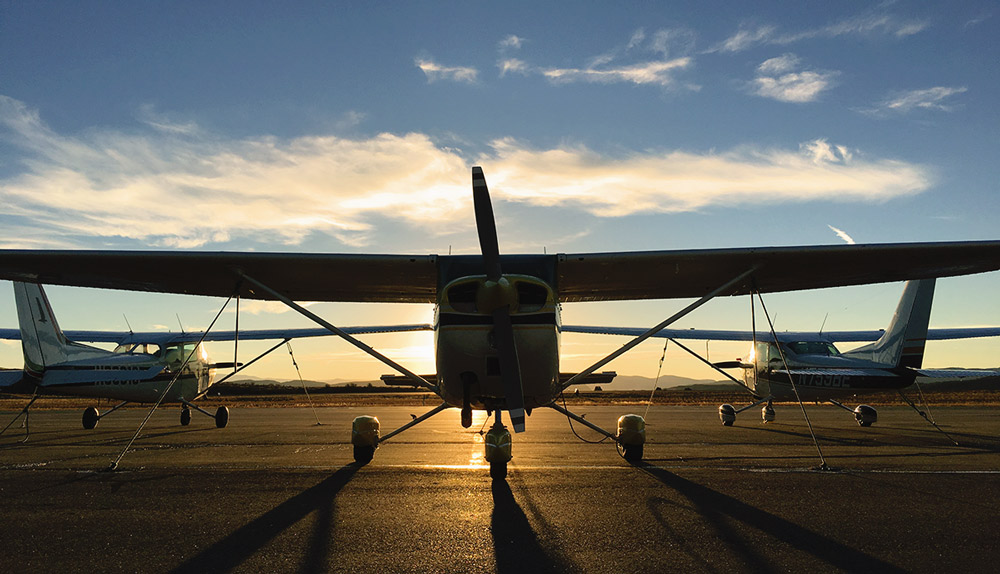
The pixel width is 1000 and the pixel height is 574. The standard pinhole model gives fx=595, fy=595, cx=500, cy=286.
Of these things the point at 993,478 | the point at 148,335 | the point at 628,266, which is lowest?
the point at 993,478

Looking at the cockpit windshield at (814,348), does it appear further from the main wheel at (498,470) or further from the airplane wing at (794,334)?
the main wheel at (498,470)

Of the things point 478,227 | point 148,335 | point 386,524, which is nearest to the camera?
point 386,524

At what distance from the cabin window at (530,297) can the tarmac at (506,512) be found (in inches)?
83.7

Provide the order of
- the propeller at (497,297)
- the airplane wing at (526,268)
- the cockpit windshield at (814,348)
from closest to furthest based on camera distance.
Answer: the propeller at (497,297) < the airplane wing at (526,268) < the cockpit windshield at (814,348)

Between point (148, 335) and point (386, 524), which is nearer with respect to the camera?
point (386, 524)

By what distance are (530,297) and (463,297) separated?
2.71 feet

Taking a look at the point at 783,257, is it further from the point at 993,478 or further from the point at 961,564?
the point at 961,564

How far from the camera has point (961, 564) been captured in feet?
12.8

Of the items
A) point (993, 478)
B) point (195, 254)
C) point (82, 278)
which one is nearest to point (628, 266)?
point (993, 478)

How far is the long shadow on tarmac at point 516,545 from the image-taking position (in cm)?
390

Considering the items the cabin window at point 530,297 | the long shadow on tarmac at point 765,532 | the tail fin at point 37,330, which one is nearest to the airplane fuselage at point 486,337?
the cabin window at point 530,297

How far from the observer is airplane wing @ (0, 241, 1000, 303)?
25.1ft

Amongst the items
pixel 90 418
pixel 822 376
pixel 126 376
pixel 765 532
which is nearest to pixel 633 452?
pixel 765 532

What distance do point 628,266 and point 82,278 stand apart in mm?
7786
